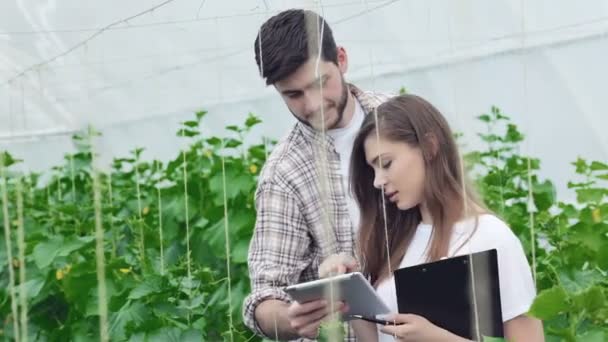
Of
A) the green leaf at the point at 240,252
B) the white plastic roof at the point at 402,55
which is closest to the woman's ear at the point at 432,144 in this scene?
the green leaf at the point at 240,252

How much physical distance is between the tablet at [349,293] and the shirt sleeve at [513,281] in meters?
0.22

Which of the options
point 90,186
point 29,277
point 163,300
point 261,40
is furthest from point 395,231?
point 90,186

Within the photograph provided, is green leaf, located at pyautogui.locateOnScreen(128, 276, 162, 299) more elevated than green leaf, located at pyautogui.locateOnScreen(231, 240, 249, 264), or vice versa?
green leaf, located at pyautogui.locateOnScreen(231, 240, 249, 264)

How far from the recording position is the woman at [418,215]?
2250 mm

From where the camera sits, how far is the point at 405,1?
5887 millimetres

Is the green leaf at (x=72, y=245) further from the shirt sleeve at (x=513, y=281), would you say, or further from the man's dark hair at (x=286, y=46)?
the shirt sleeve at (x=513, y=281)

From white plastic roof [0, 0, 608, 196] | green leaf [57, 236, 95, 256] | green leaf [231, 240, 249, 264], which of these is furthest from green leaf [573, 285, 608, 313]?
white plastic roof [0, 0, 608, 196]

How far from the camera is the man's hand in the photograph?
2.25 meters

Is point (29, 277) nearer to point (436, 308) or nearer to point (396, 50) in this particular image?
point (436, 308)

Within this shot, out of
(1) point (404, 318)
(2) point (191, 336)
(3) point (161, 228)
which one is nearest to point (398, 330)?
(1) point (404, 318)

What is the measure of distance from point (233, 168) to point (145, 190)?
115 centimetres

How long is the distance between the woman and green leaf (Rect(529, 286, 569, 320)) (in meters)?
0.61

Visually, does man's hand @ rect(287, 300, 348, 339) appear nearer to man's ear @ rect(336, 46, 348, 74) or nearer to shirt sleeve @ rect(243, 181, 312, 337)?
shirt sleeve @ rect(243, 181, 312, 337)

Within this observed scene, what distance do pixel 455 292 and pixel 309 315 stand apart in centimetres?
29
